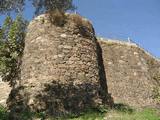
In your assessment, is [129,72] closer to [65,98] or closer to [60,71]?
[60,71]

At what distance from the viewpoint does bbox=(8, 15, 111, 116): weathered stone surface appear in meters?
14.4

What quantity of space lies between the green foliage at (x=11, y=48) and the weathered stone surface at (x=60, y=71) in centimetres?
349

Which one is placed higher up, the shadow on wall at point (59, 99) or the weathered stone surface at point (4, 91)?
the weathered stone surface at point (4, 91)

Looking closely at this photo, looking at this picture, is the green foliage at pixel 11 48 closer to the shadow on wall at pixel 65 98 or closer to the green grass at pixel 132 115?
the shadow on wall at pixel 65 98

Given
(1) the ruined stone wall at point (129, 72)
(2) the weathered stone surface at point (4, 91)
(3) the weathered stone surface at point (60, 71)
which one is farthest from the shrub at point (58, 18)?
(2) the weathered stone surface at point (4, 91)

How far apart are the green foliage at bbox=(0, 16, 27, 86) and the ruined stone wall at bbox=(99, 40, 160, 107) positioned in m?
5.01

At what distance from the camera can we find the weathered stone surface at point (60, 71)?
14422 mm

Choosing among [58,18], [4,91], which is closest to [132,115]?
[58,18]

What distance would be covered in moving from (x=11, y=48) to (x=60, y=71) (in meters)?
6.03

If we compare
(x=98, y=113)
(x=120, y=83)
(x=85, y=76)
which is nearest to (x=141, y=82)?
(x=120, y=83)

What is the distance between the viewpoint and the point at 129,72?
22.3 metres

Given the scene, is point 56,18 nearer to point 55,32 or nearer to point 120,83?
point 55,32

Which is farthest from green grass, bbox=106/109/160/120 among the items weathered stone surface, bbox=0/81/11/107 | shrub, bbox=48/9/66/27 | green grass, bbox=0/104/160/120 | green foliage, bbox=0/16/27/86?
weathered stone surface, bbox=0/81/11/107

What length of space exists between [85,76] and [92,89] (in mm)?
606
